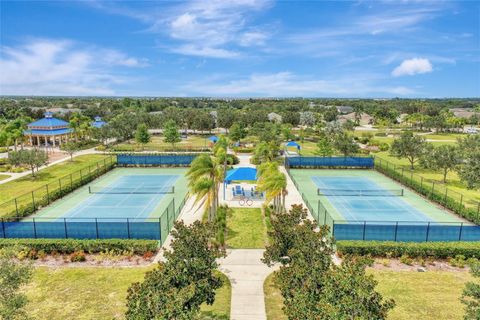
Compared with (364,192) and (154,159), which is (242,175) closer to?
(364,192)

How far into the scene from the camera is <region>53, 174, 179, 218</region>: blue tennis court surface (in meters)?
27.3

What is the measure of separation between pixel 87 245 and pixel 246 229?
33.2 feet

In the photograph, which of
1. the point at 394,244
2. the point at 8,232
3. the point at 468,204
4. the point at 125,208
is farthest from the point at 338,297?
the point at 468,204

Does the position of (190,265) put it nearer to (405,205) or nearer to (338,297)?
(338,297)

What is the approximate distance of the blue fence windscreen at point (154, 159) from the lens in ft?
152

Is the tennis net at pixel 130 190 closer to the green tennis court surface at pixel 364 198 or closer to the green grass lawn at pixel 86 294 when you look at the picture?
the green tennis court surface at pixel 364 198

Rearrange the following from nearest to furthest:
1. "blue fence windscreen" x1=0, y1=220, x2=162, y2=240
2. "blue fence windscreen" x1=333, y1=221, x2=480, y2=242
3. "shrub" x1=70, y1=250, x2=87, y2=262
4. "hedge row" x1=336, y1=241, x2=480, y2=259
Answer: "shrub" x1=70, y1=250, x2=87, y2=262 → "hedge row" x1=336, y1=241, x2=480, y2=259 → "blue fence windscreen" x1=333, y1=221, x2=480, y2=242 → "blue fence windscreen" x1=0, y1=220, x2=162, y2=240

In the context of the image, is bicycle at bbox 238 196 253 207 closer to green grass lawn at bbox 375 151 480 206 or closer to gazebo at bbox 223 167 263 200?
gazebo at bbox 223 167 263 200

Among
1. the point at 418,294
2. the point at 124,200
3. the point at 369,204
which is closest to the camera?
the point at 418,294

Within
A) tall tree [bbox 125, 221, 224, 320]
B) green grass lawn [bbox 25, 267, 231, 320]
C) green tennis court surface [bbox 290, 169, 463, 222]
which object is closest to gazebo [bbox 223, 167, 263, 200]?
green tennis court surface [bbox 290, 169, 463, 222]

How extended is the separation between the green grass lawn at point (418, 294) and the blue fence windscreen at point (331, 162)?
2783 cm

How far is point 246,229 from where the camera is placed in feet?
78.2

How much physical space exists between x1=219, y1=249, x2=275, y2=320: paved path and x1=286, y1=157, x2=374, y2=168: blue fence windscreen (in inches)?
1042

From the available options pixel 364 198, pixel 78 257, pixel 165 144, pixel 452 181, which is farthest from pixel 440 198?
pixel 165 144
